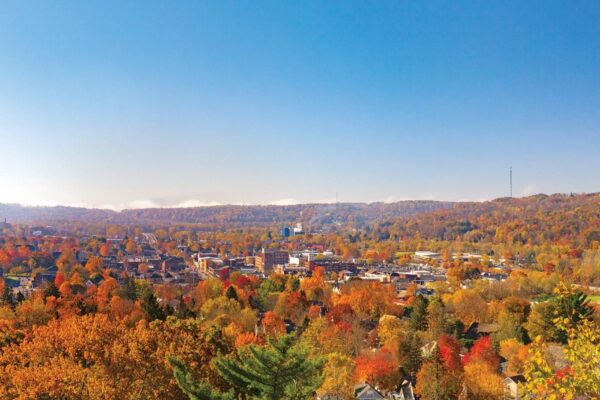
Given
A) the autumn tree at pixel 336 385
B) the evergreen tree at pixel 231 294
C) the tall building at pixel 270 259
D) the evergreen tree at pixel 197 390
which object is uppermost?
the evergreen tree at pixel 197 390

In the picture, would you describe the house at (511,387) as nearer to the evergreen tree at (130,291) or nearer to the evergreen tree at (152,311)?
the evergreen tree at (152,311)

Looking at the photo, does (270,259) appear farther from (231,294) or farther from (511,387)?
(511,387)

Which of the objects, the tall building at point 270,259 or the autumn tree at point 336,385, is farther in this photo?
the tall building at point 270,259

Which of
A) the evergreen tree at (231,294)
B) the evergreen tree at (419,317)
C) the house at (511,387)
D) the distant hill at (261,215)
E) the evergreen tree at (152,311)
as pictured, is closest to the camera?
the house at (511,387)

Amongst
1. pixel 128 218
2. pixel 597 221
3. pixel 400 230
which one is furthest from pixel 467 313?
pixel 128 218

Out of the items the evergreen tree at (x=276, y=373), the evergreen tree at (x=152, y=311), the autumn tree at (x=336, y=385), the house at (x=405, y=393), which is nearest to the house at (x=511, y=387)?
the house at (x=405, y=393)

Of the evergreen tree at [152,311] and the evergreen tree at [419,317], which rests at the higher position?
the evergreen tree at [152,311]

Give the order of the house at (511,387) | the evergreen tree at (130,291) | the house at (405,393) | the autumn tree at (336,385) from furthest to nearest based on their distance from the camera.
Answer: the evergreen tree at (130,291), the house at (405,393), the house at (511,387), the autumn tree at (336,385)

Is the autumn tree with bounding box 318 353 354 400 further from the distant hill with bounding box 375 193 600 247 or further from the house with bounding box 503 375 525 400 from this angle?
the distant hill with bounding box 375 193 600 247

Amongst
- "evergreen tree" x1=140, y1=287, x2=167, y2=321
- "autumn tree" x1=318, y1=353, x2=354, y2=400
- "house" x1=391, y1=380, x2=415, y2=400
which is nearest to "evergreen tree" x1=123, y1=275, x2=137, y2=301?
"evergreen tree" x1=140, y1=287, x2=167, y2=321
